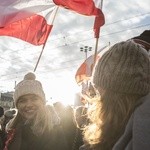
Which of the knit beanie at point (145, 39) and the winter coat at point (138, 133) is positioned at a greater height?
the winter coat at point (138, 133)

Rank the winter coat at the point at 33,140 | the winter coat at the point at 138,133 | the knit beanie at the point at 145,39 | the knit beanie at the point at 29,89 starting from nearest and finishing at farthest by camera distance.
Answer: the winter coat at the point at 138,133 < the knit beanie at the point at 145,39 < the winter coat at the point at 33,140 < the knit beanie at the point at 29,89

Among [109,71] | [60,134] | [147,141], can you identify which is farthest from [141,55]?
[60,134]

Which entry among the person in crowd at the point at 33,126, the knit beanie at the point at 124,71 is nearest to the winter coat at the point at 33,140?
the person in crowd at the point at 33,126

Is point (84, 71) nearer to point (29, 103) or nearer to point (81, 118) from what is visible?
point (81, 118)

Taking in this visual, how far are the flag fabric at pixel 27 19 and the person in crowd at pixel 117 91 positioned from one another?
3.25 meters

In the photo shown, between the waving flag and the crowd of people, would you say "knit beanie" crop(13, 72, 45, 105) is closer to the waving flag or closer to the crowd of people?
the waving flag

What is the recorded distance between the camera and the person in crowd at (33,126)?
3.86 meters

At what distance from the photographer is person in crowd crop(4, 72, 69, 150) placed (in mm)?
3855

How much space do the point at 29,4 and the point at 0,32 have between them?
0.56 meters

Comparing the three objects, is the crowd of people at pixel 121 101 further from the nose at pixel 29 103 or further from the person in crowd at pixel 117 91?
the nose at pixel 29 103

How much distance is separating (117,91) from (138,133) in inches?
17.7

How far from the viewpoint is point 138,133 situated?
1816 millimetres

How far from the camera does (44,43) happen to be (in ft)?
19.8

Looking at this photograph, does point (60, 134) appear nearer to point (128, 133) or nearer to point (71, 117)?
point (71, 117)
